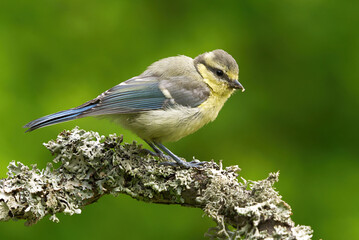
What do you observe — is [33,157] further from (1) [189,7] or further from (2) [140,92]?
(1) [189,7]

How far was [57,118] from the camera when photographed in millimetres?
2988

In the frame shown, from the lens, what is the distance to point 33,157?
366 cm

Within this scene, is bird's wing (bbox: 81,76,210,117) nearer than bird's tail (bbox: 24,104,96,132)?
No

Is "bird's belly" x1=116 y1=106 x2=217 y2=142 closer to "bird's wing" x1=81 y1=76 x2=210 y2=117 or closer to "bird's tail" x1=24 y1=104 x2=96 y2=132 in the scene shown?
"bird's wing" x1=81 y1=76 x2=210 y2=117

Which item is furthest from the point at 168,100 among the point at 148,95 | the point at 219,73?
the point at 219,73

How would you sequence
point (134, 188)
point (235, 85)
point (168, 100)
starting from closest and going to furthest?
point (134, 188)
point (168, 100)
point (235, 85)

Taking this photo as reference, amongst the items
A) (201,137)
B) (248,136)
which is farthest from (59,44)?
(248,136)

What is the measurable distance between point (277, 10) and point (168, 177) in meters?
1.95

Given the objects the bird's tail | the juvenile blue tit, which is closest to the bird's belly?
the juvenile blue tit

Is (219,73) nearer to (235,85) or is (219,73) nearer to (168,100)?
(235,85)

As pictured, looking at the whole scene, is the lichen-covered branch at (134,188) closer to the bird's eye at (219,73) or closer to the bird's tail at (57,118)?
the bird's tail at (57,118)

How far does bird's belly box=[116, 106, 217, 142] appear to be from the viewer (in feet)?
10.3

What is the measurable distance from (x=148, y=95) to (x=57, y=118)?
59 cm

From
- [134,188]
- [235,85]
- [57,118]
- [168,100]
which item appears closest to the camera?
[134,188]
